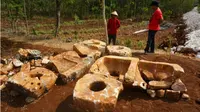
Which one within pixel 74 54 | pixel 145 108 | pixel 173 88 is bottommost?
pixel 145 108

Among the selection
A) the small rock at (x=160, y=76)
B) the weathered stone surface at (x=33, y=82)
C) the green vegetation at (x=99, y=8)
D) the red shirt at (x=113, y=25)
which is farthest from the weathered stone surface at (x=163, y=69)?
the green vegetation at (x=99, y=8)

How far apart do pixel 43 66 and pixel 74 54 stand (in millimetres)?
931

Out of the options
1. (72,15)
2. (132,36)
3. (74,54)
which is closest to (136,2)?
(72,15)

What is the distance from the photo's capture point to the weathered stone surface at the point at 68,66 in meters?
4.70

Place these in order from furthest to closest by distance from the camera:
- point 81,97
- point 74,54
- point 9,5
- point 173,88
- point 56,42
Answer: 1. point 9,5
2. point 56,42
3. point 74,54
4. point 173,88
5. point 81,97

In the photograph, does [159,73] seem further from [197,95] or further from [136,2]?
[136,2]

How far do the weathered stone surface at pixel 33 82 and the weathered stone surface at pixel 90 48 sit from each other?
137 cm

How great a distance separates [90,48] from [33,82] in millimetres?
2341

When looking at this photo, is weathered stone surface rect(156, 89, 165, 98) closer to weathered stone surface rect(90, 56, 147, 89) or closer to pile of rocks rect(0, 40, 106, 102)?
weathered stone surface rect(90, 56, 147, 89)

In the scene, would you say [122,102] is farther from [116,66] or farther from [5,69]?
[5,69]

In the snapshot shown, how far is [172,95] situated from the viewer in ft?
13.5

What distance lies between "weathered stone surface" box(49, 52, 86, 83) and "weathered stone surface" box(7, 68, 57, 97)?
26cm

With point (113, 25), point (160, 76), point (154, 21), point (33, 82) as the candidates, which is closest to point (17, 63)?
point (33, 82)

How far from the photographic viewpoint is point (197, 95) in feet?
14.0
